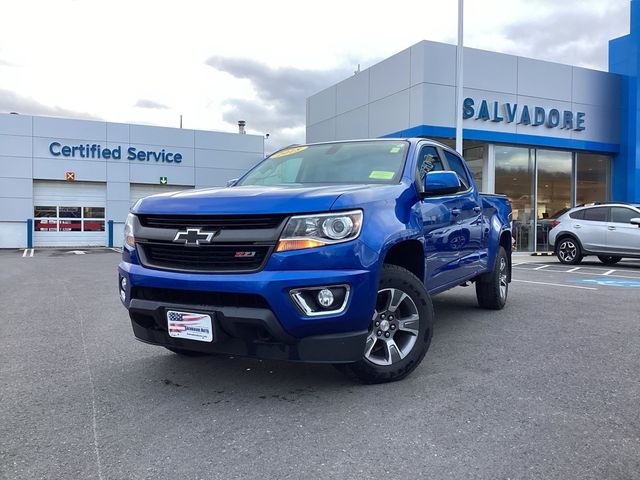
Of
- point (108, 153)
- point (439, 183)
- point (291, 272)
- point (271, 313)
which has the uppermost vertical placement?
point (108, 153)

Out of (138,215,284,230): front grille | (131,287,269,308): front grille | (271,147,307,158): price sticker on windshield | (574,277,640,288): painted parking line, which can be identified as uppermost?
(271,147,307,158): price sticker on windshield

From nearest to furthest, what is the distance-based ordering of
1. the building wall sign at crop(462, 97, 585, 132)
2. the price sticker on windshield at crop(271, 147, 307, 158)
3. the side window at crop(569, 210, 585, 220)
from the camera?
the price sticker on windshield at crop(271, 147, 307, 158) → the side window at crop(569, 210, 585, 220) → the building wall sign at crop(462, 97, 585, 132)

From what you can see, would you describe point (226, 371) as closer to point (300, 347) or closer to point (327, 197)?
point (300, 347)

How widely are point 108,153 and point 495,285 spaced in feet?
78.0

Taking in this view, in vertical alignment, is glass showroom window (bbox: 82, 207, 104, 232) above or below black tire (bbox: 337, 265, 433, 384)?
above

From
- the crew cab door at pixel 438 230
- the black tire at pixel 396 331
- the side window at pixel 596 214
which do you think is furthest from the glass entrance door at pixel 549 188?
the black tire at pixel 396 331

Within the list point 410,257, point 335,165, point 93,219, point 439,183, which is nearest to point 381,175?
point 439,183

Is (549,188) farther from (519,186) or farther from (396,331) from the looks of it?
(396,331)

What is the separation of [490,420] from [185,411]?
1837 millimetres

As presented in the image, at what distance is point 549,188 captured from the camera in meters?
19.4

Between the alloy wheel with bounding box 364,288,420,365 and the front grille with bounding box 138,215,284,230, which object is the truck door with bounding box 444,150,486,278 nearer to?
the alloy wheel with bounding box 364,288,420,365

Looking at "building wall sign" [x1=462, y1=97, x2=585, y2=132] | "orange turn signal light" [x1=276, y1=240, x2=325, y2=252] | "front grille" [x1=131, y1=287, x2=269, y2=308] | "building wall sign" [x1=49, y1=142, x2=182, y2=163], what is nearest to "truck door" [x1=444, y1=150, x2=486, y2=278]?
"orange turn signal light" [x1=276, y1=240, x2=325, y2=252]

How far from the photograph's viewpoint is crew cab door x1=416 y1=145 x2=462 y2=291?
4.14 meters

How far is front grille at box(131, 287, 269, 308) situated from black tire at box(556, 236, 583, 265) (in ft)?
42.1
